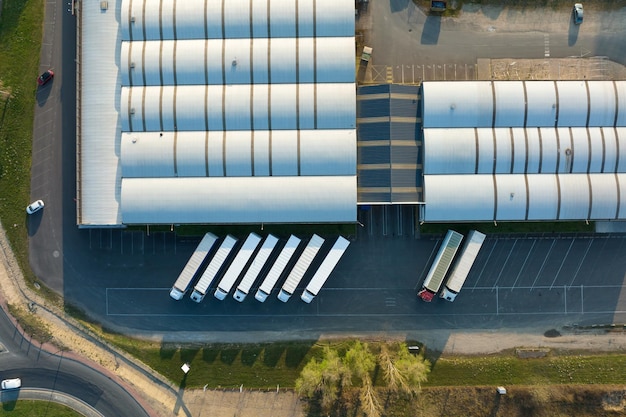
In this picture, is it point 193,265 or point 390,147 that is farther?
point 193,265

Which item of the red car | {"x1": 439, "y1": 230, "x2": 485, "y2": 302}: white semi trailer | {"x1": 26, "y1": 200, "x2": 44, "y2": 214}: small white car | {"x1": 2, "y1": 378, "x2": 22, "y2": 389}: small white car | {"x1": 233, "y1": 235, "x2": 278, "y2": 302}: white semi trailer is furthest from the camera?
the red car

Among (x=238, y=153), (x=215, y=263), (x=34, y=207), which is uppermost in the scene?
(x=238, y=153)

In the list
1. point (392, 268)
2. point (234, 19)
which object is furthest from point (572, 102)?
point (234, 19)

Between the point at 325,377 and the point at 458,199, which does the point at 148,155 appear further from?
the point at 458,199

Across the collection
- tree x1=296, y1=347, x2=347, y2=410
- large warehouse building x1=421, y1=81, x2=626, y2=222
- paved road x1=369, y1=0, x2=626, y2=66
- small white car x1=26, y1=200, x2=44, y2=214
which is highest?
paved road x1=369, y1=0, x2=626, y2=66

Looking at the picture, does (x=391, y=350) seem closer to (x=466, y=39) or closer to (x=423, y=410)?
Result: (x=423, y=410)

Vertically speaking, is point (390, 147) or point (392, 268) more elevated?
point (390, 147)

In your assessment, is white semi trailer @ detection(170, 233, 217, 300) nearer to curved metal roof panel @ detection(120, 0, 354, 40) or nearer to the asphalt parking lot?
the asphalt parking lot

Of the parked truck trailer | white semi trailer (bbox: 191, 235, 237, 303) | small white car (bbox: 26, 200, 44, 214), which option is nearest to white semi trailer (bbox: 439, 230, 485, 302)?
the parked truck trailer

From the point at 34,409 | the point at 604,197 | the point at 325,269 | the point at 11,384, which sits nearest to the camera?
the point at 604,197
